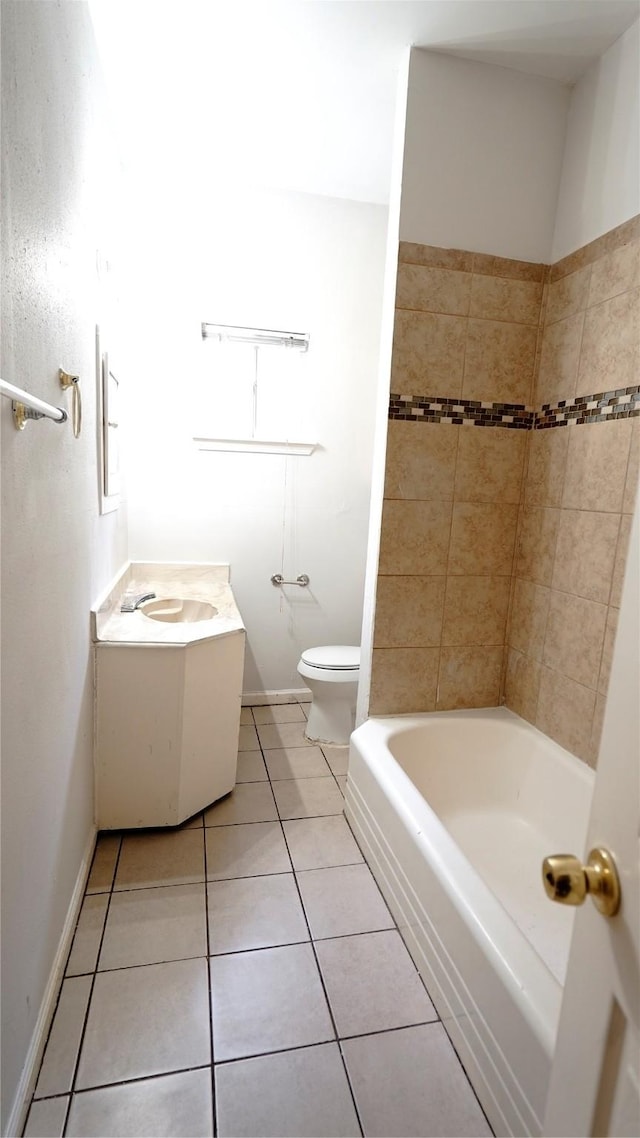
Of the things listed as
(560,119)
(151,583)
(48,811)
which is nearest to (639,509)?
(48,811)

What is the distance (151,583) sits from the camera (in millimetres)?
2748

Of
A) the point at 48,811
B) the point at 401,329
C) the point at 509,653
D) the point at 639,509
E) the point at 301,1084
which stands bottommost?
the point at 301,1084

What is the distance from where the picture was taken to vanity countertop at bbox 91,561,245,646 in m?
1.87

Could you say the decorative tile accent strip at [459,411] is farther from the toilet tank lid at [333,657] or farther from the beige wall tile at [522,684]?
the toilet tank lid at [333,657]

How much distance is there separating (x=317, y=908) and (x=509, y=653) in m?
1.14

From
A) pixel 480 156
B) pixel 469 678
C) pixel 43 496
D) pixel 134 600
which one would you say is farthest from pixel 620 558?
pixel 134 600

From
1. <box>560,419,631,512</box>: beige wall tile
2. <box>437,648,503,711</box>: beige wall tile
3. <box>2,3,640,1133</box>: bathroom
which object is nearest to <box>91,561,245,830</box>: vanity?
<box>2,3,640,1133</box>: bathroom

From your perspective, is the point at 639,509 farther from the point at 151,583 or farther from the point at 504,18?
the point at 151,583

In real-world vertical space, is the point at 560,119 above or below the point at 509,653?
above

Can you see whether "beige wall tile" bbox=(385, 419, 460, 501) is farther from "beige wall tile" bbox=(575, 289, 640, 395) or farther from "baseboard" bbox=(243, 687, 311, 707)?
"baseboard" bbox=(243, 687, 311, 707)

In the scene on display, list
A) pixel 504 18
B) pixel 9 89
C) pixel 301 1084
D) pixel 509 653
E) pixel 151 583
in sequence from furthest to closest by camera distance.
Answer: pixel 151 583 → pixel 509 653 → pixel 504 18 → pixel 301 1084 → pixel 9 89

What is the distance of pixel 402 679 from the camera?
2070mm

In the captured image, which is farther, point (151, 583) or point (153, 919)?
point (151, 583)

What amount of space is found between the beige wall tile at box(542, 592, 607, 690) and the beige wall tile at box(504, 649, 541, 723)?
92 mm
